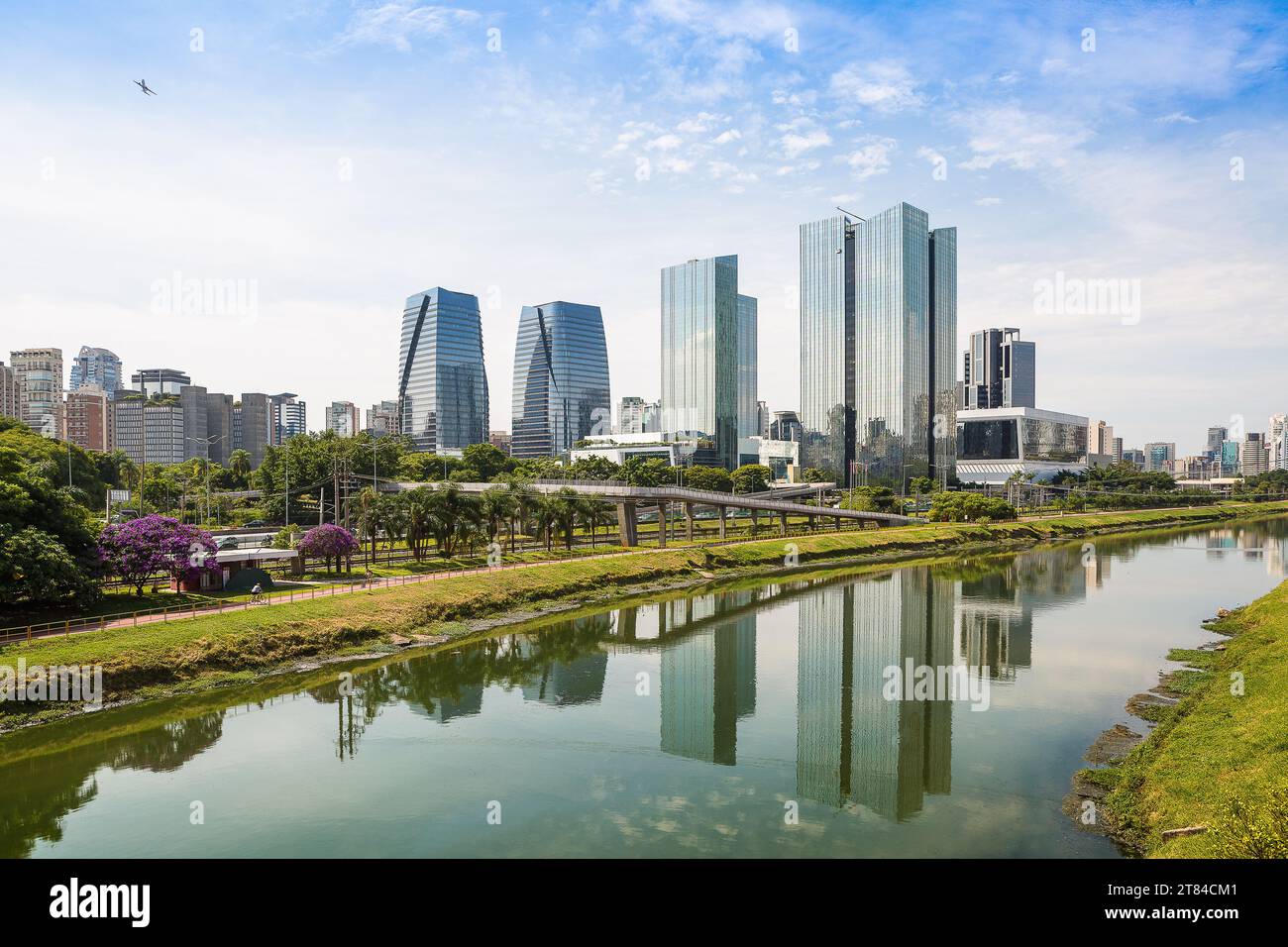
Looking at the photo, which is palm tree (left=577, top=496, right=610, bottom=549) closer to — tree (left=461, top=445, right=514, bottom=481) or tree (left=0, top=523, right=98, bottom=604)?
tree (left=0, top=523, right=98, bottom=604)

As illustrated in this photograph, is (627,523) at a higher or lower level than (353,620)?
higher

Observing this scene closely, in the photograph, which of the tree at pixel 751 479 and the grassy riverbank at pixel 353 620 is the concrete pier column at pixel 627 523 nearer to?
the grassy riverbank at pixel 353 620

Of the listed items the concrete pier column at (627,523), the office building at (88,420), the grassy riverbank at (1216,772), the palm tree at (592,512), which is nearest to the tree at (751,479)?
the palm tree at (592,512)

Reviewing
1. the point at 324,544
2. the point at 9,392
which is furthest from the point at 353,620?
the point at 9,392

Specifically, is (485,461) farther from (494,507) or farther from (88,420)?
(88,420)

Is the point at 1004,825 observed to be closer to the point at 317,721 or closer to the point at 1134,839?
the point at 1134,839

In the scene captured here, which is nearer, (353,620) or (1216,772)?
(1216,772)

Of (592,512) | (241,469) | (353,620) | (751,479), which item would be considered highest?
(241,469)
